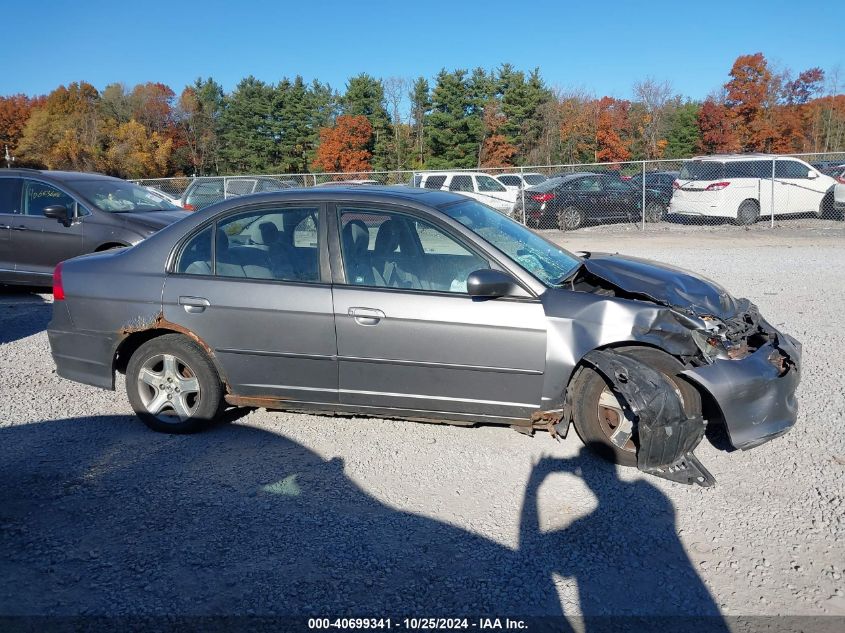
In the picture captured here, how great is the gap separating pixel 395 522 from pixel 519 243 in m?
2.13

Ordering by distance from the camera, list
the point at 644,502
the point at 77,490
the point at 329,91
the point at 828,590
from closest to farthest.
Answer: the point at 828,590 → the point at 644,502 → the point at 77,490 → the point at 329,91

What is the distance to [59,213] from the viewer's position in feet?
31.1

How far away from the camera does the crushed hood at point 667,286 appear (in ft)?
14.0

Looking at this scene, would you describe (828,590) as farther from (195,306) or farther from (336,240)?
(195,306)

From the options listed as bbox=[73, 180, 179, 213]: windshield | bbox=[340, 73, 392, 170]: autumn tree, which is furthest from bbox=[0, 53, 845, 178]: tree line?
bbox=[73, 180, 179, 213]: windshield

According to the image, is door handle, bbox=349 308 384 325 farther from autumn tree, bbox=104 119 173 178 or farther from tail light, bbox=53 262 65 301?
autumn tree, bbox=104 119 173 178

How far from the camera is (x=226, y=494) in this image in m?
4.03

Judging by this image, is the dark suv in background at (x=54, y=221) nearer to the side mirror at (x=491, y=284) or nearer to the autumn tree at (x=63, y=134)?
the side mirror at (x=491, y=284)

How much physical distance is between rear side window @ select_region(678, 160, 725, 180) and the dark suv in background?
47.0ft

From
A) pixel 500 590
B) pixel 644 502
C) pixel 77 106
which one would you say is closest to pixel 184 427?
pixel 500 590

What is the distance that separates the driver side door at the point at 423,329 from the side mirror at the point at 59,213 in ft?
21.7

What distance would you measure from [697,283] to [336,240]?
2.45 m

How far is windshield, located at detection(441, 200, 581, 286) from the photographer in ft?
14.8

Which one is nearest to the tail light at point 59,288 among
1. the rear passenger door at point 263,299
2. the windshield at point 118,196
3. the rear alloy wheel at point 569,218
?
the rear passenger door at point 263,299
